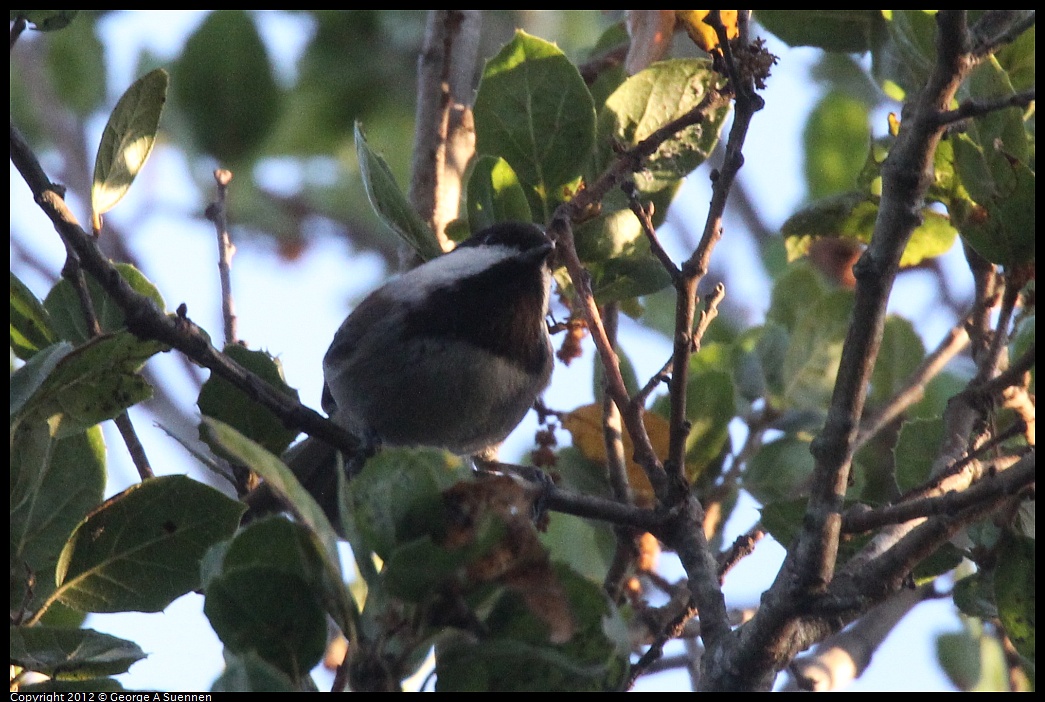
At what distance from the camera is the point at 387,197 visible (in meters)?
2.61

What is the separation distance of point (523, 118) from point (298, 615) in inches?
59.3

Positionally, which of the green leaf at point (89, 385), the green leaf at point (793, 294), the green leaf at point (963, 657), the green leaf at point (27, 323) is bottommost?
the green leaf at point (963, 657)

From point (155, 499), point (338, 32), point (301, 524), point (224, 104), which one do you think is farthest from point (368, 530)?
point (338, 32)

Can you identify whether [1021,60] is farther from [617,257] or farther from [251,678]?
[251,678]

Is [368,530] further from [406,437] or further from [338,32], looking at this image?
[338,32]

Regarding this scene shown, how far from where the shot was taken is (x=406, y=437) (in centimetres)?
325

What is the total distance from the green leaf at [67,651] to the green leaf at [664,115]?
166 cm

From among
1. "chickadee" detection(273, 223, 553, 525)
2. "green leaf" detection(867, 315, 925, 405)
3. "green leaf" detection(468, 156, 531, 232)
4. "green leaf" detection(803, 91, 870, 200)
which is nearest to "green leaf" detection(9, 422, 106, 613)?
"chickadee" detection(273, 223, 553, 525)

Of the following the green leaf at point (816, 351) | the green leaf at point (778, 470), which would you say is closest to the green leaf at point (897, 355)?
the green leaf at point (816, 351)

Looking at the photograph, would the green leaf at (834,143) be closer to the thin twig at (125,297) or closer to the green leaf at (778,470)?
the green leaf at (778,470)

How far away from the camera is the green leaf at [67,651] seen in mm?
1946

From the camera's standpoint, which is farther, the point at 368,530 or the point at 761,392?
the point at 761,392

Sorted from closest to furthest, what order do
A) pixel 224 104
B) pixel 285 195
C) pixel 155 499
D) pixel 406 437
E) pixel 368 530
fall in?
1. pixel 368 530
2. pixel 155 499
3. pixel 406 437
4. pixel 224 104
5. pixel 285 195

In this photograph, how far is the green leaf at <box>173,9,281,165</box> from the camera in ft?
13.6
